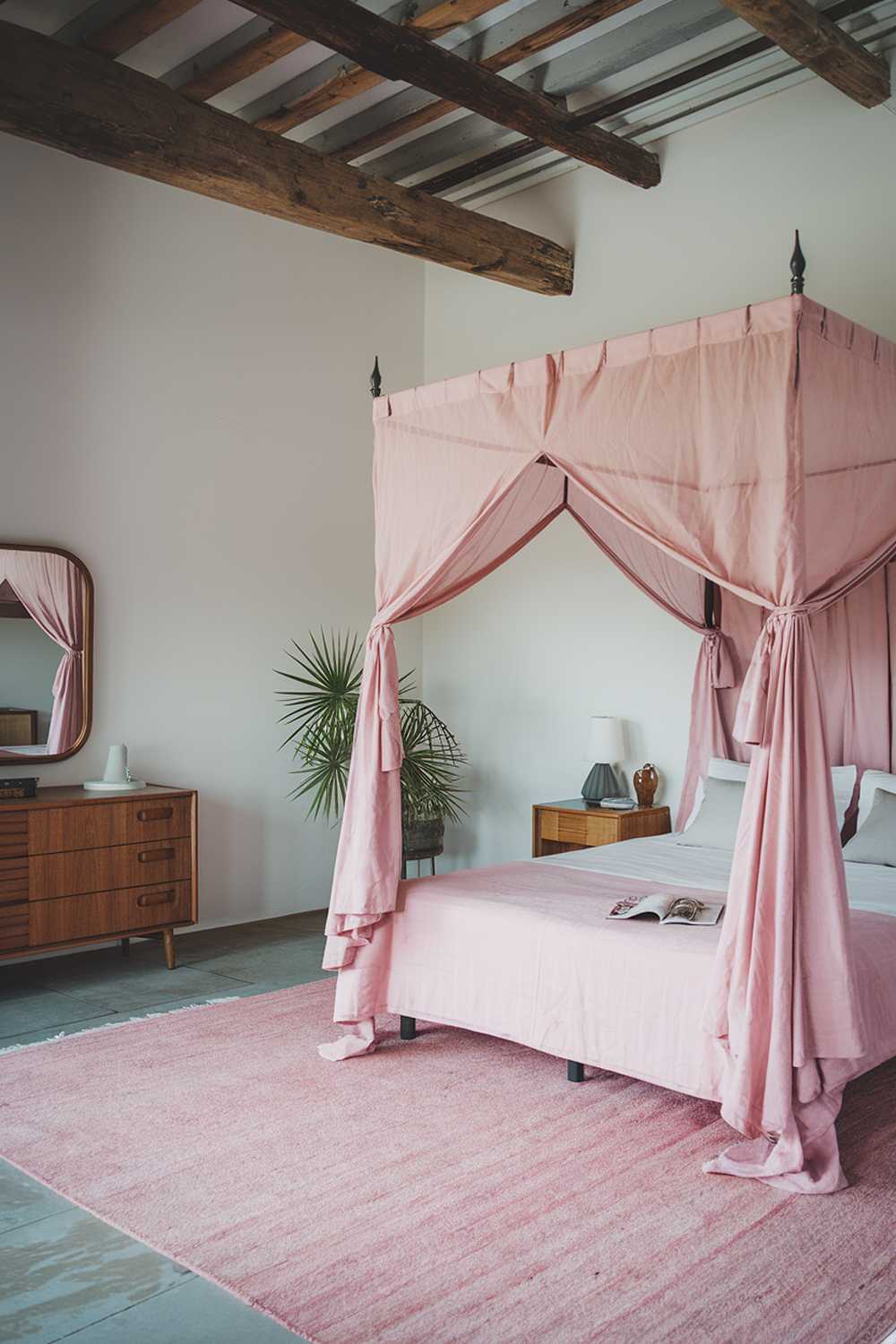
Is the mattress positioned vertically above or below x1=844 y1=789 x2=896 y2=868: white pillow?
below

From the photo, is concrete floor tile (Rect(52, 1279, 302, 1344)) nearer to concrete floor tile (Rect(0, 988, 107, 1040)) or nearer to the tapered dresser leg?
concrete floor tile (Rect(0, 988, 107, 1040))

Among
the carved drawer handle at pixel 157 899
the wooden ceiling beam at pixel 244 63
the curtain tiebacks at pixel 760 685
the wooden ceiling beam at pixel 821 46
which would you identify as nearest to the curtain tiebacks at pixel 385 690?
the curtain tiebacks at pixel 760 685

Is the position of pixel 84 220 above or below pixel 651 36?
below

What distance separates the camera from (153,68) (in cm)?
501

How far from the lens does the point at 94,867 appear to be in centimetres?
496

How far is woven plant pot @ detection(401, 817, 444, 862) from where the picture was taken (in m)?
6.15

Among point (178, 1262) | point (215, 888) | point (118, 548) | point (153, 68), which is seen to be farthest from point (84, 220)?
point (178, 1262)

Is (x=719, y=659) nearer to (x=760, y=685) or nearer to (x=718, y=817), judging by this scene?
(x=718, y=817)

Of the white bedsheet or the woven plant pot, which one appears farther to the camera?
the woven plant pot

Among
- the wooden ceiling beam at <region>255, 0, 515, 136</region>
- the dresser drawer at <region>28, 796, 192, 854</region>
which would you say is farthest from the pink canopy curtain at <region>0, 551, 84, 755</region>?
the wooden ceiling beam at <region>255, 0, 515, 136</region>

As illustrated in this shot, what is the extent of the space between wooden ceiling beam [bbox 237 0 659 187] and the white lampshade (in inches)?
105

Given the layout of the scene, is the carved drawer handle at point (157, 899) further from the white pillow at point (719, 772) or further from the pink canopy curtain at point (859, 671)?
the pink canopy curtain at point (859, 671)

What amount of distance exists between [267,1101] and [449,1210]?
3.06 feet

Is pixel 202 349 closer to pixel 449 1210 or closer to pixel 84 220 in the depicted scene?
pixel 84 220
